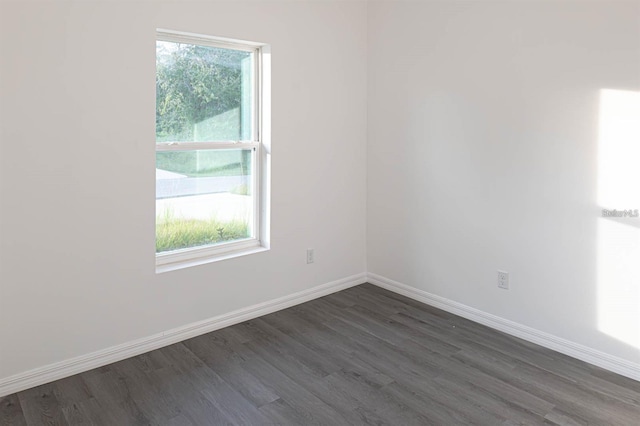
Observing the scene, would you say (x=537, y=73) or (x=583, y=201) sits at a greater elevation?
(x=537, y=73)

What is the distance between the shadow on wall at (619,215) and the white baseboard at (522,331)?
14cm

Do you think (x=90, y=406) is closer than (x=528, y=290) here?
Yes

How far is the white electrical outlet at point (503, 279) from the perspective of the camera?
3.39 metres

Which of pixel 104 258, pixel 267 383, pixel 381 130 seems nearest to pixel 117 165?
pixel 104 258

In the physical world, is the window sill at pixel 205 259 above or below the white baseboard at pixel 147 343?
above

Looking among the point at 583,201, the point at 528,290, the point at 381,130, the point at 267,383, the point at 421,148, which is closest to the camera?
the point at 267,383

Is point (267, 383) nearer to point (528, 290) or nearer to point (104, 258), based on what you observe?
point (104, 258)

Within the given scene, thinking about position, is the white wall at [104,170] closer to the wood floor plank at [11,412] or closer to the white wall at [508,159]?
the wood floor plank at [11,412]

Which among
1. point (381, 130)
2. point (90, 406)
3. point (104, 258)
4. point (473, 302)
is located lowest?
point (90, 406)

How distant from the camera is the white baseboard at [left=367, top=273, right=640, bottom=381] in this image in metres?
2.87

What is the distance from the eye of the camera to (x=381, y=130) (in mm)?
4141

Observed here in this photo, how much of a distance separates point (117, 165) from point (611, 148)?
9.17ft

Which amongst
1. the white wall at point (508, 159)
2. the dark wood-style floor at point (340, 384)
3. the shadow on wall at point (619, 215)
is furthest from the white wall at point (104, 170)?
the shadow on wall at point (619, 215)

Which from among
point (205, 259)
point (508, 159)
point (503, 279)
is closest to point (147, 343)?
point (205, 259)
